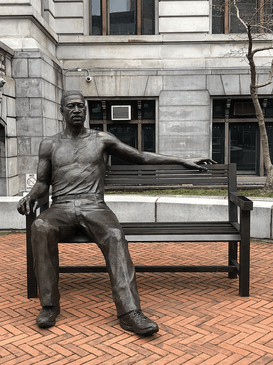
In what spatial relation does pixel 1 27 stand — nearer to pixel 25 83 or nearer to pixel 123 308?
pixel 25 83

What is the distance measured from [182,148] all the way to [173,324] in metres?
11.1

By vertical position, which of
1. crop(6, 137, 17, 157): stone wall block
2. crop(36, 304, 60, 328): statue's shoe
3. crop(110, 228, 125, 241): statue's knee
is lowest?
crop(36, 304, 60, 328): statue's shoe

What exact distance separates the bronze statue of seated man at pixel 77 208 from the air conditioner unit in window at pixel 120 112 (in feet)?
32.8

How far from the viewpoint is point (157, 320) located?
4.31 meters

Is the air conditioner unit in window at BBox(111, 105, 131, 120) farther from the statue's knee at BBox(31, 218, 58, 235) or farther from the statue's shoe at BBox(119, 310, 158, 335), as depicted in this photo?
the statue's shoe at BBox(119, 310, 158, 335)

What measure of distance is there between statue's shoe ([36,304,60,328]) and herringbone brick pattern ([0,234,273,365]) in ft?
0.18

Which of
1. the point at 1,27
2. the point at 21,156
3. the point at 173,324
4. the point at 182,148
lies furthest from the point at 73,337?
the point at 182,148

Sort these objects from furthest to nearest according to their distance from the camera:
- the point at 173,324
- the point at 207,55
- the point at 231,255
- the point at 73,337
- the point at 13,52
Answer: the point at 207,55 → the point at 13,52 → the point at 231,255 → the point at 173,324 → the point at 73,337

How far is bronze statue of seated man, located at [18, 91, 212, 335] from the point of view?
4.23 m

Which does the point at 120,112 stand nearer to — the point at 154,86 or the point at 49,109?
the point at 154,86

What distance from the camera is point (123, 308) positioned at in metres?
4.06

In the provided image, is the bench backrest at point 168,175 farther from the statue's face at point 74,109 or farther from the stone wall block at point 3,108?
the stone wall block at point 3,108

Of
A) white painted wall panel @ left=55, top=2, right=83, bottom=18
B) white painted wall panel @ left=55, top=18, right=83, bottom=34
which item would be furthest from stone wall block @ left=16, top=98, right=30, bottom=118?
white painted wall panel @ left=55, top=2, right=83, bottom=18

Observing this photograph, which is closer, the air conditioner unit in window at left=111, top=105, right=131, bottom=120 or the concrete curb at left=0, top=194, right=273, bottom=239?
the concrete curb at left=0, top=194, right=273, bottom=239
